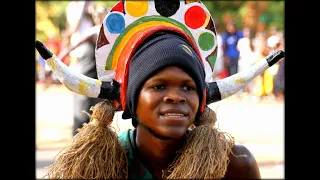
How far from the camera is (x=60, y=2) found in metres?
26.3

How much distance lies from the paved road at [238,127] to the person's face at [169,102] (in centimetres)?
267

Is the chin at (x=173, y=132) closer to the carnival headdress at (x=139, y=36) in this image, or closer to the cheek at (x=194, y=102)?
the cheek at (x=194, y=102)

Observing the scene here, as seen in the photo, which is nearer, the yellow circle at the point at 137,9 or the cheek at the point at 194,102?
the cheek at the point at 194,102

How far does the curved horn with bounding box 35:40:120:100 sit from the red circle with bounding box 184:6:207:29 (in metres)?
0.48

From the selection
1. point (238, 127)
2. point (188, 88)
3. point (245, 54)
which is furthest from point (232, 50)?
point (188, 88)

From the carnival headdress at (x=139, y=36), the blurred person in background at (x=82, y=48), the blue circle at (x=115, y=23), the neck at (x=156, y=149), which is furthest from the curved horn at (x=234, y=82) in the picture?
the blurred person in background at (x=82, y=48)

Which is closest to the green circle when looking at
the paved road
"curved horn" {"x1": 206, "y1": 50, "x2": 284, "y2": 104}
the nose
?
"curved horn" {"x1": 206, "y1": 50, "x2": 284, "y2": 104}

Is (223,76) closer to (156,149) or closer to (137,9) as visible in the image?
(137,9)

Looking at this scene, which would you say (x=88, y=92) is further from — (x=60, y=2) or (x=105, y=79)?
(x=60, y=2)

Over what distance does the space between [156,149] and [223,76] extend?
14.6 m

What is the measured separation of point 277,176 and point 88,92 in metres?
4.83

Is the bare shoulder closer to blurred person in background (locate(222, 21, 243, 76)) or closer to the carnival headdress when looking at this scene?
the carnival headdress

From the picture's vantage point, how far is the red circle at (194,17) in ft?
11.4
